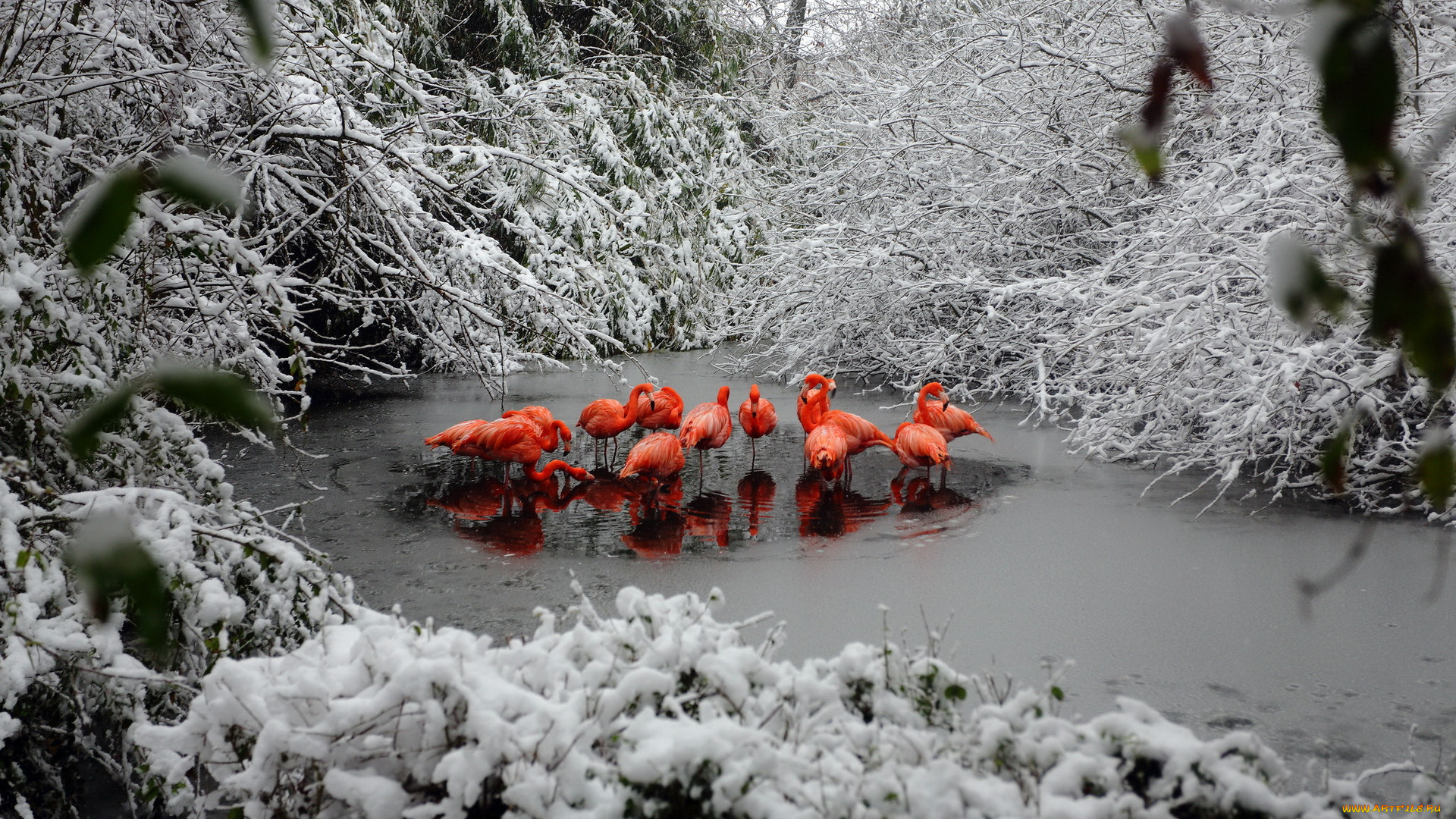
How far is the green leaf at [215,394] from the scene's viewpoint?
0.64 m

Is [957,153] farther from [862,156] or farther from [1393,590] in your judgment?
[1393,590]

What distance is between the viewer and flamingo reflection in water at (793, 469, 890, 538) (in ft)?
19.2

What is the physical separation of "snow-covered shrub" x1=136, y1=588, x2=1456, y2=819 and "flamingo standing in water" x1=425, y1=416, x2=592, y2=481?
455cm

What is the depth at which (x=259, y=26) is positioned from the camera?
69 centimetres

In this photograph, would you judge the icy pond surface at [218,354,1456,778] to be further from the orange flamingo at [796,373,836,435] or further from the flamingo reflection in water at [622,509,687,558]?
the orange flamingo at [796,373,836,435]

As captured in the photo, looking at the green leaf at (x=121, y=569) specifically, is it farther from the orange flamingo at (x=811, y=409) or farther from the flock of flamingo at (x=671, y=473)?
the orange flamingo at (x=811, y=409)

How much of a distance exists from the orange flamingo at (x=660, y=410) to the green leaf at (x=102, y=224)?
7.08 m

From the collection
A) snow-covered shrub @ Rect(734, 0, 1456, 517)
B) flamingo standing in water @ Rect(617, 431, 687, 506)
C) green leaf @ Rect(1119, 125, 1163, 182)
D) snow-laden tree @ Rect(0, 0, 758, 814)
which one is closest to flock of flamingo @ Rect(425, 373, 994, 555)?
flamingo standing in water @ Rect(617, 431, 687, 506)

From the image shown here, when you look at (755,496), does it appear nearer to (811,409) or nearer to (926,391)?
(811,409)

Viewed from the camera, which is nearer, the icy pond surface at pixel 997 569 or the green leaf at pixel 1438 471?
the green leaf at pixel 1438 471

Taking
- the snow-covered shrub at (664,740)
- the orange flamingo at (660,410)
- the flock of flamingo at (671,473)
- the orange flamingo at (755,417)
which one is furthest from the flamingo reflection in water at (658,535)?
the snow-covered shrub at (664,740)

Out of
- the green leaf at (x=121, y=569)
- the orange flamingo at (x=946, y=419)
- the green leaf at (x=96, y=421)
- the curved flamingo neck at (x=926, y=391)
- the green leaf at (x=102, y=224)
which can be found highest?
the green leaf at (x=102, y=224)

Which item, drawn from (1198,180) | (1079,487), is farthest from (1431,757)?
(1198,180)

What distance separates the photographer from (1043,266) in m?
11.5
